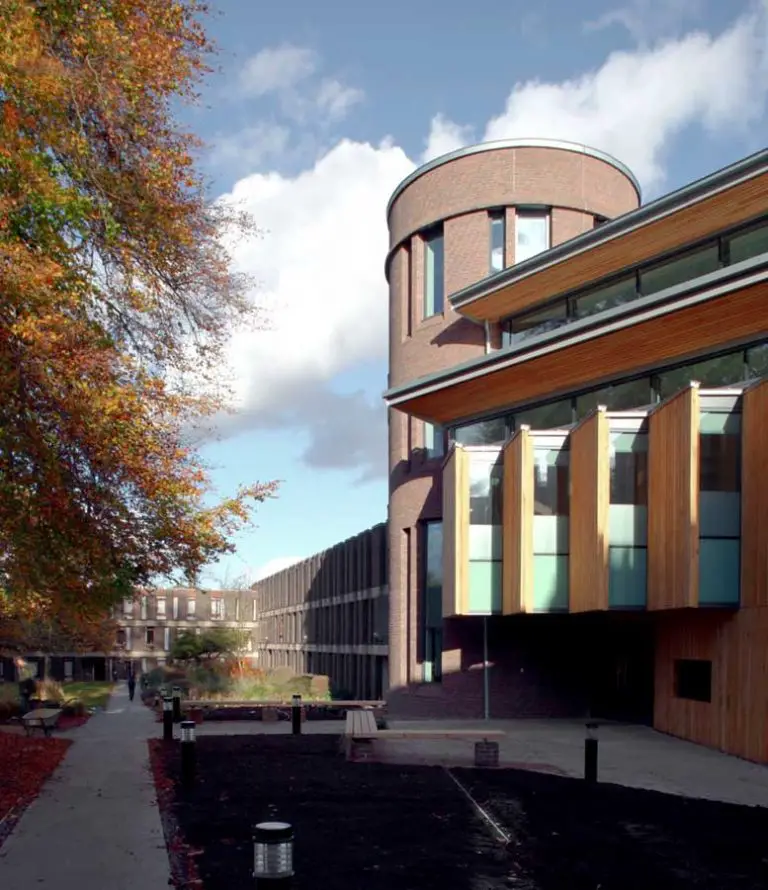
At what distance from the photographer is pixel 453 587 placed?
27281 mm

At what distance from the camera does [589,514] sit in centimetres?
2370

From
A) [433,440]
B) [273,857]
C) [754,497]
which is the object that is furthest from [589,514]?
[273,857]

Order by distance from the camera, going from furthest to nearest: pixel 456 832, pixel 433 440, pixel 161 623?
1. pixel 161 623
2. pixel 433 440
3. pixel 456 832

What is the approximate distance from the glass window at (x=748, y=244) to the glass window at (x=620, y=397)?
3.49m

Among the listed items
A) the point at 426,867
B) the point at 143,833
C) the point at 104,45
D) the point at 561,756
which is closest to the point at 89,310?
the point at 104,45

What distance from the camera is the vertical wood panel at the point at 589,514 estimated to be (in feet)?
75.7

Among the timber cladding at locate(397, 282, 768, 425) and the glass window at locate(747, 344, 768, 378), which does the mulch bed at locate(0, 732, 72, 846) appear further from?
the glass window at locate(747, 344, 768, 378)

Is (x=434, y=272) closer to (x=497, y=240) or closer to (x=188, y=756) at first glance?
(x=497, y=240)

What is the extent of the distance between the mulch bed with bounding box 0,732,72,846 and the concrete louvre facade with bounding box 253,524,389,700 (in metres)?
21.6

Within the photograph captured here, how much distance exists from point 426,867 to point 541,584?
609 inches

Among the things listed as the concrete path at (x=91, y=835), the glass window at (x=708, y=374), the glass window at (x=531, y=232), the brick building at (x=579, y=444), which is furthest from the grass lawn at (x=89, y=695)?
the glass window at (x=708, y=374)

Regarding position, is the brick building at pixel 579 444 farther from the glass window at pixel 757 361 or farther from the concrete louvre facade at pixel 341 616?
the concrete louvre facade at pixel 341 616

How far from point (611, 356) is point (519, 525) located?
15.5 feet

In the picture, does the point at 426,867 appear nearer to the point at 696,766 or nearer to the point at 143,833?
the point at 143,833
